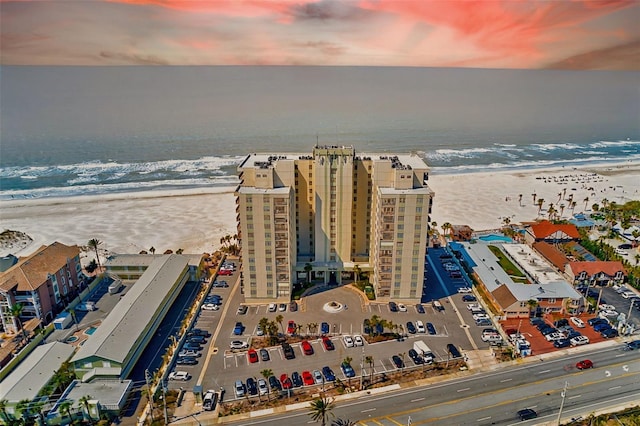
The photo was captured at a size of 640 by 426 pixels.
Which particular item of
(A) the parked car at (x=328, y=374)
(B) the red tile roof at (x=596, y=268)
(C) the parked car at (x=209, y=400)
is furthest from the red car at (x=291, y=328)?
(B) the red tile roof at (x=596, y=268)

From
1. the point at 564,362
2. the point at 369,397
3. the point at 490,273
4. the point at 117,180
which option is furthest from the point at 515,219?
the point at 117,180

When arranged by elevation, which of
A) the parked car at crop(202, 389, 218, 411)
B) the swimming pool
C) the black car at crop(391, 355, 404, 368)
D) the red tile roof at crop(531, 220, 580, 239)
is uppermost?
the red tile roof at crop(531, 220, 580, 239)

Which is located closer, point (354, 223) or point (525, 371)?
point (525, 371)

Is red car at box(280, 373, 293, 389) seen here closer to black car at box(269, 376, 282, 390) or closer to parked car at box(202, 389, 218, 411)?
black car at box(269, 376, 282, 390)

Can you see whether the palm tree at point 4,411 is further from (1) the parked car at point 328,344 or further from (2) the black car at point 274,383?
(1) the parked car at point 328,344

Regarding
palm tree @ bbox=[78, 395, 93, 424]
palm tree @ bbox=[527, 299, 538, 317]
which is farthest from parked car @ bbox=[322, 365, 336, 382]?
palm tree @ bbox=[527, 299, 538, 317]

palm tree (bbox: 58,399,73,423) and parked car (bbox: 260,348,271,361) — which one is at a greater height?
palm tree (bbox: 58,399,73,423)

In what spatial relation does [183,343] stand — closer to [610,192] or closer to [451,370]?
[451,370]
